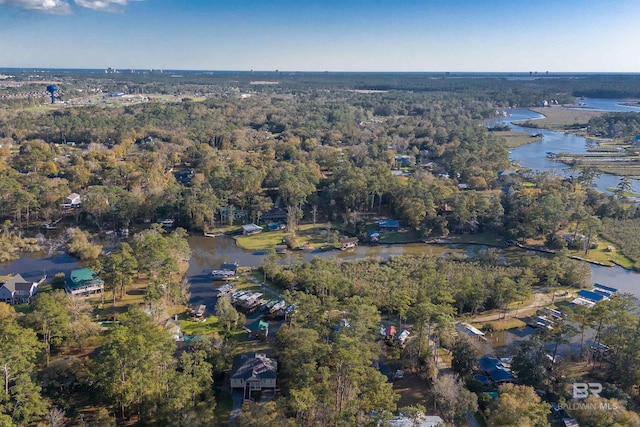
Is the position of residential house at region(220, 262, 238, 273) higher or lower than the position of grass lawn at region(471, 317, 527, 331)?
higher

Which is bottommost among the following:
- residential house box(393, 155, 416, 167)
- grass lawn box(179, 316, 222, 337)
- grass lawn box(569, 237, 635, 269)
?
grass lawn box(179, 316, 222, 337)

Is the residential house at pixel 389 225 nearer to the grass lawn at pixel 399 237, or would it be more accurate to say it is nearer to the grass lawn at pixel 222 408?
the grass lawn at pixel 399 237

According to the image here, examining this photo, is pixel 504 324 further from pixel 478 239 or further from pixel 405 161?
pixel 405 161

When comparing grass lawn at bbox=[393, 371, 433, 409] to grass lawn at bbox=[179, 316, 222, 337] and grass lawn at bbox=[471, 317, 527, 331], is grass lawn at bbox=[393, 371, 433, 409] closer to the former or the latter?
grass lawn at bbox=[471, 317, 527, 331]

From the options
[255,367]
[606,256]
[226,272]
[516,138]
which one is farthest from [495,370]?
[516,138]

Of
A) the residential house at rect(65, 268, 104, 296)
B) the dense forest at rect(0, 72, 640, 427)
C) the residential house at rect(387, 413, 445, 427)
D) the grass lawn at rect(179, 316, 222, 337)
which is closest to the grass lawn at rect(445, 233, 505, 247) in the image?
the dense forest at rect(0, 72, 640, 427)

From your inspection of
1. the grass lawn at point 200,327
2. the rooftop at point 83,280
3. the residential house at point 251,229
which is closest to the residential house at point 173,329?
the grass lawn at point 200,327

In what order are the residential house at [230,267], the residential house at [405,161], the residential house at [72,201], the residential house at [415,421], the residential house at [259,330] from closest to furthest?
the residential house at [415,421]
the residential house at [259,330]
the residential house at [230,267]
the residential house at [72,201]
the residential house at [405,161]
